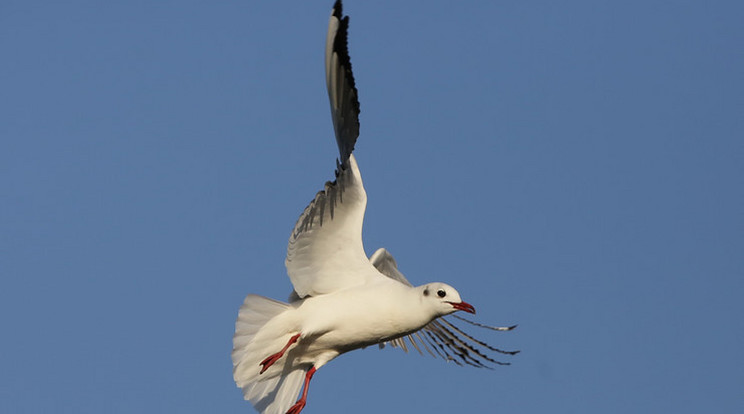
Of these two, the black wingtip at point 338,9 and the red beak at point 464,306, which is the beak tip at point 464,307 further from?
the black wingtip at point 338,9

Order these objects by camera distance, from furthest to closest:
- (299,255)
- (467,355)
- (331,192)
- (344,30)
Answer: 1. (467,355)
2. (299,255)
3. (331,192)
4. (344,30)

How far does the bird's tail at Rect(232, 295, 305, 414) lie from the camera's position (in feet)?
33.3

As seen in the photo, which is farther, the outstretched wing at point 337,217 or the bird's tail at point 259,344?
the bird's tail at point 259,344

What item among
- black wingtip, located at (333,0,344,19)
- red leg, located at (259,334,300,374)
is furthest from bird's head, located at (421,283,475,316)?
black wingtip, located at (333,0,344,19)

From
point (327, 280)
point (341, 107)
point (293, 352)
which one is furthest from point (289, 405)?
point (341, 107)

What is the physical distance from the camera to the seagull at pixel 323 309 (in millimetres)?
9711

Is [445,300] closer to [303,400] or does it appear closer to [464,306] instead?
[464,306]

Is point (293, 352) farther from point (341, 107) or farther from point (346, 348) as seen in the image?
point (341, 107)

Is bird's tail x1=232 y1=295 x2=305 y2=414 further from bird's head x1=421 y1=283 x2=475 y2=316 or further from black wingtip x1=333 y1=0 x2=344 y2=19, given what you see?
black wingtip x1=333 y1=0 x2=344 y2=19

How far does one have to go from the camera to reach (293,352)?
10359 millimetres

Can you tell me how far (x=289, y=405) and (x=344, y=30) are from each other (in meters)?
3.87

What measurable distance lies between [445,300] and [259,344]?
178 cm

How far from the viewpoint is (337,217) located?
9773 mm

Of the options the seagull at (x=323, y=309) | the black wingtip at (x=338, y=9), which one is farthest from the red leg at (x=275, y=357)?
the black wingtip at (x=338, y=9)
